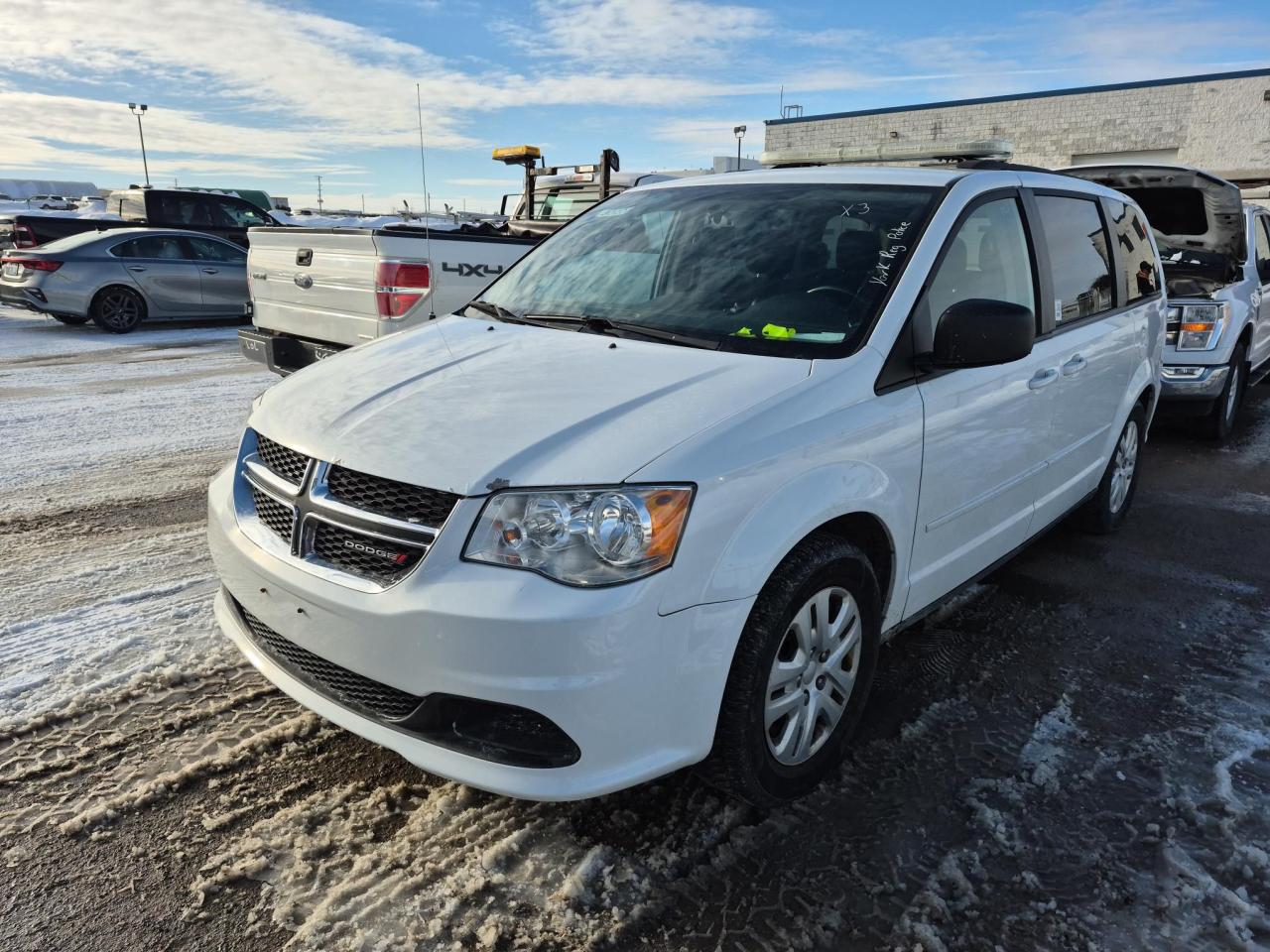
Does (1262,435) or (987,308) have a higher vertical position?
(987,308)

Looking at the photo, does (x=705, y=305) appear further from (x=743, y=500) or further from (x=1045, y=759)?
(x=1045, y=759)

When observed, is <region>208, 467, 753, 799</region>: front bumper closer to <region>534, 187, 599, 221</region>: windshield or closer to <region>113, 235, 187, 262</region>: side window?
<region>534, 187, 599, 221</region>: windshield

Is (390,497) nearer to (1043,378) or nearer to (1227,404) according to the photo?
(1043,378)

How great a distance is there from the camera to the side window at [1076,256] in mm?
3812

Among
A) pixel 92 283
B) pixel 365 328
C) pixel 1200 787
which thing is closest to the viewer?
pixel 1200 787

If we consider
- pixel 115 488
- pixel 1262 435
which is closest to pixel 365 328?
pixel 115 488

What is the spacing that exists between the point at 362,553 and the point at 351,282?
4250 millimetres

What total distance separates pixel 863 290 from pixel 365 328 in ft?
13.3

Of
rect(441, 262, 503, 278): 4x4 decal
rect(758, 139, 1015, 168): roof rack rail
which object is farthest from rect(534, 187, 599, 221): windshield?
rect(758, 139, 1015, 168): roof rack rail

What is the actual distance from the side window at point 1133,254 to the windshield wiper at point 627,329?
2764 millimetres

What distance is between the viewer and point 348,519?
2.32m

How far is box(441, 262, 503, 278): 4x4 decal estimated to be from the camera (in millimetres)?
6281

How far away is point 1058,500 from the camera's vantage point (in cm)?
412

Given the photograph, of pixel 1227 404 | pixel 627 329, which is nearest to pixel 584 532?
pixel 627 329
